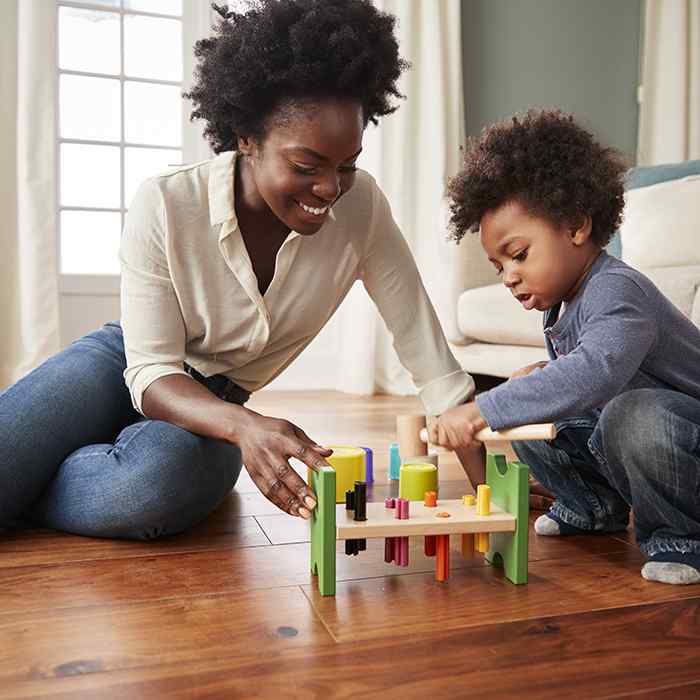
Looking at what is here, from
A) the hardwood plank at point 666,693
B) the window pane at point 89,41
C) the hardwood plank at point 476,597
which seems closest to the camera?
the hardwood plank at point 666,693

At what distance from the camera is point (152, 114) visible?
3074 millimetres

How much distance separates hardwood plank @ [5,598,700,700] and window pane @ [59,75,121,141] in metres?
2.68

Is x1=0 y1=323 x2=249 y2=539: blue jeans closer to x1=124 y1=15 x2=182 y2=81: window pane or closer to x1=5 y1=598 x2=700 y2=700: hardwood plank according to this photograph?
x1=5 y1=598 x2=700 y2=700: hardwood plank

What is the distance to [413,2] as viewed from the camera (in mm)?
3037

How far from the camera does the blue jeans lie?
1.04 m

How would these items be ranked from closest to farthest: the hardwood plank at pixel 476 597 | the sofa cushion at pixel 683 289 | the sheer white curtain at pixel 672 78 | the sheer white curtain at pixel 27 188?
the hardwood plank at pixel 476 597
the sofa cushion at pixel 683 289
the sheer white curtain at pixel 27 188
the sheer white curtain at pixel 672 78

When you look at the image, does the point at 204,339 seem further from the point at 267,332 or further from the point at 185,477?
the point at 185,477

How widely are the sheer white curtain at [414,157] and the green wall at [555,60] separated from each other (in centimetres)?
18

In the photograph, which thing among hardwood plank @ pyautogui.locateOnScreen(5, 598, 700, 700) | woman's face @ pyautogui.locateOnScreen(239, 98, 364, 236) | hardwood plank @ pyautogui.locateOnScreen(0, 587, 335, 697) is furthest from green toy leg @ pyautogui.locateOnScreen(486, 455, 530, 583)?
woman's face @ pyautogui.locateOnScreen(239, 98, 364, 236)

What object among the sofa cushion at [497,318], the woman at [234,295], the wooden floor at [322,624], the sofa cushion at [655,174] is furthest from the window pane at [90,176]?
the wooden floor at [322,624]

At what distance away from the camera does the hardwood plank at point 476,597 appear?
0.78 meters

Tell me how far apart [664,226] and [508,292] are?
46 cm

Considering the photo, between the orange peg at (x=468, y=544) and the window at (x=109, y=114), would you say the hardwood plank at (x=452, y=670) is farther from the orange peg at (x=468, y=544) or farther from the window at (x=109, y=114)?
the window at (x=109, y=114)

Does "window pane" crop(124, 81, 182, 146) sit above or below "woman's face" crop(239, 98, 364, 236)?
above
